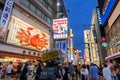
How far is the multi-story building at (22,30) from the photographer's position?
18.1m

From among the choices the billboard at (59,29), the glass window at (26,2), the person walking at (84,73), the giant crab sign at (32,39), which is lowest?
the person walking at (84,73)

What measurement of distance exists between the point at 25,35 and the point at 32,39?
2596 mm

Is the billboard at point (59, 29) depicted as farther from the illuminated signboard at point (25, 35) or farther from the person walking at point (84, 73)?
the person walking at point (84, 73)

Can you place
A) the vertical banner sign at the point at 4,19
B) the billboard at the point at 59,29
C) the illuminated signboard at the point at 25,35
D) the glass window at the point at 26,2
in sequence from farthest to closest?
the billboard at the point at 59,29 → the glass window at the point at 26,2 → the illuminated signboard at the point at 25,35 → the vertical banner sign at the point at 4,19

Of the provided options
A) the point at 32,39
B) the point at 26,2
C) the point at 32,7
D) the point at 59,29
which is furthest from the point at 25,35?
the point at 59,29

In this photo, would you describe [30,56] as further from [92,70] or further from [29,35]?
[92,70]

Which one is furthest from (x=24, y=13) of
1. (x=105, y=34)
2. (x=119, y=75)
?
(x=119, y=75)

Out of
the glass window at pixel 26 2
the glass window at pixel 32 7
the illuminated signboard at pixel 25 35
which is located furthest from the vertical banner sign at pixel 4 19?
the glass window at pixel 32 7

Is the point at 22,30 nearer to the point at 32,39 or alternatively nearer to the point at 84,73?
the point at 32,39

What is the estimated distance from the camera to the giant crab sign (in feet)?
75.5

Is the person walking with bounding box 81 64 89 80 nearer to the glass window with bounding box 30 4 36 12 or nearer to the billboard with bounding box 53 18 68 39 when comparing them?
the glass window with bounding box 30 4 36 12

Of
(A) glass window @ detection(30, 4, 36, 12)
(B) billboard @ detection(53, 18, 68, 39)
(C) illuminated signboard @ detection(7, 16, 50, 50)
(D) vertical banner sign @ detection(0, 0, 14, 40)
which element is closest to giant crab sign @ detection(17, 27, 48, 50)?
(C) illuminated signboard @ detection(7, 16, 50, 50)

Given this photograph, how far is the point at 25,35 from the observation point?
24.0 m

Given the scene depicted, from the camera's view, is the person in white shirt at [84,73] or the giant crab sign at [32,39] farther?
the giant crab sign at [32,39]
